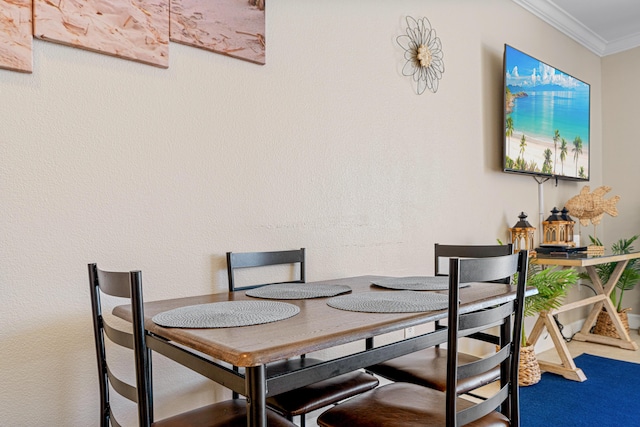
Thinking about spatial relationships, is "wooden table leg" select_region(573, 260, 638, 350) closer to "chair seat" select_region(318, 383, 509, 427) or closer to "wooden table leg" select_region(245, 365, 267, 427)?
"chair seat" select_region(318, 383, 509, 427)

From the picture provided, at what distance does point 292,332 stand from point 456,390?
0.54m

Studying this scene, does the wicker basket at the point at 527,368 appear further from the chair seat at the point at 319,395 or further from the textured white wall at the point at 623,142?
Answer: the textured white wall at the point at 623,142

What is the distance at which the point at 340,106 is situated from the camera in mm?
2260

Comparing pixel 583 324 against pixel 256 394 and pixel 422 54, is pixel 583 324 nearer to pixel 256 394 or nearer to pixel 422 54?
pixel 422 54

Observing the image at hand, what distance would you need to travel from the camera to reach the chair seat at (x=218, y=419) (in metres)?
1.23

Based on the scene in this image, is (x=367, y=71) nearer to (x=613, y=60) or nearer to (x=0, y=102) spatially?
(x=0, y=102)

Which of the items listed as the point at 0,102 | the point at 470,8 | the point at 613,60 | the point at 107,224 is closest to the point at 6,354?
the point at 107,224

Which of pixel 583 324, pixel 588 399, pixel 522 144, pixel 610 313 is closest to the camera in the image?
pixel 588 399

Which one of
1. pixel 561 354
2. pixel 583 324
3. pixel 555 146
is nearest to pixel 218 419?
pixel 561 354

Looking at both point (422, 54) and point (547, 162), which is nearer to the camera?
point (422, 54)

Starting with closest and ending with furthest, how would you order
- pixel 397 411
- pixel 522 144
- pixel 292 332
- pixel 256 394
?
pixel 256 394, pixel 292 332, pixel 397 411, pixel 522 144

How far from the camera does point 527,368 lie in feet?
9.09

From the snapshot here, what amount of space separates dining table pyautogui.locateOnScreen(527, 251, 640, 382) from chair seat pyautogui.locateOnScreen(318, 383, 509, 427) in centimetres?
180

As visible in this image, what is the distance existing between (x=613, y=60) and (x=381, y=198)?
339 cm
